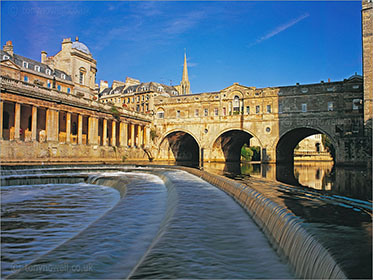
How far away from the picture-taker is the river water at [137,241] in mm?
3596

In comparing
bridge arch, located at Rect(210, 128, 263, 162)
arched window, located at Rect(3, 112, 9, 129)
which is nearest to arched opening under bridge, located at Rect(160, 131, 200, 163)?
bridge arch, located at Rect(210, 128, 263, 162)

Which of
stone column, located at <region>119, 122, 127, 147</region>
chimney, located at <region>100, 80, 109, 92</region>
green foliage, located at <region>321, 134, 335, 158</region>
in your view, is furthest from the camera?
chimney, located at <region>100, 80, 109, 92</region>

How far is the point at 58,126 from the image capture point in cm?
2958

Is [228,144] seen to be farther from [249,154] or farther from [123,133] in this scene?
[123,133]

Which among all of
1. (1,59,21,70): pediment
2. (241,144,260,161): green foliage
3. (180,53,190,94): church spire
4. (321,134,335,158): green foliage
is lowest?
(241,144,260,161): green foliage

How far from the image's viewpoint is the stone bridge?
3180 cm

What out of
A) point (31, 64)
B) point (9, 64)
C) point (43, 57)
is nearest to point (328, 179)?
point (9, 64)

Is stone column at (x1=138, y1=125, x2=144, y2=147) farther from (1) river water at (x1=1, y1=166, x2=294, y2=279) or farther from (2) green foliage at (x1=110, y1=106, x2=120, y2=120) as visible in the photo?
(1) river water at (x1=1, y1=166, x2=294, y2=279)

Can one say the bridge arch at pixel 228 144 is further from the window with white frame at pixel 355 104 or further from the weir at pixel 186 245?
the weir at pixel 186 245

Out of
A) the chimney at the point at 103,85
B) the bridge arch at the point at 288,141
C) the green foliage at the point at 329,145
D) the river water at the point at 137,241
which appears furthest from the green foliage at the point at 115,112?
the chimney at the point at 103,85

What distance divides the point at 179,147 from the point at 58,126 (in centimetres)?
2198

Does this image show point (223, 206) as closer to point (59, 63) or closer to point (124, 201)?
point (124, 201)

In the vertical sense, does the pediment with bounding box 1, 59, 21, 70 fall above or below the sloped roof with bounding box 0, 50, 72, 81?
below

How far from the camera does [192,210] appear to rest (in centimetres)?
Answer: 655
